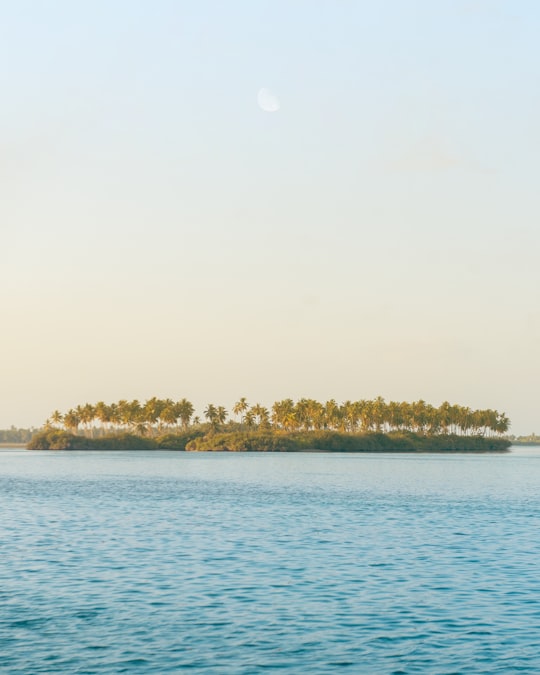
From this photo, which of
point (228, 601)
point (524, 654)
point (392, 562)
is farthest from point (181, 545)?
point (524, 654)

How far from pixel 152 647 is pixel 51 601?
9318mm

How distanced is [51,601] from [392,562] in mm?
→ 19566

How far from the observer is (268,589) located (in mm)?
40688

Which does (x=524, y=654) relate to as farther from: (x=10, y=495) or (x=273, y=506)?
(x=10, y=495)

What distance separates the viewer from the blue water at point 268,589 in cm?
2900

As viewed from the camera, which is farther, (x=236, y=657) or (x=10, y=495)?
(x=10, y=495)

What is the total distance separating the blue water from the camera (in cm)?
2900

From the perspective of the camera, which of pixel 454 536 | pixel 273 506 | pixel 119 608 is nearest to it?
pixel 119 608

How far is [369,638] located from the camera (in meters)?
31.5

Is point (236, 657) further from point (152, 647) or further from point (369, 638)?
point (369, 638)

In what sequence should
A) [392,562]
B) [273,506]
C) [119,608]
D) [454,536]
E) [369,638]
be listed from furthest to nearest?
[273,506] < [454,536] < [392,562] < [119,608] < [369,638]

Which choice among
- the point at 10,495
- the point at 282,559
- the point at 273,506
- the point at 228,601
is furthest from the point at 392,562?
the point at 10,495

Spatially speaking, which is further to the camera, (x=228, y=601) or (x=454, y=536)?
(x=454, y=536)

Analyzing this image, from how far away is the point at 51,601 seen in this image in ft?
124
